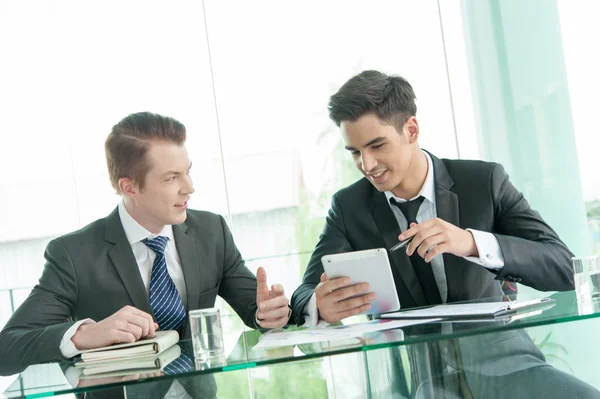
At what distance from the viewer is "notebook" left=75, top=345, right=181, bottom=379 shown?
1500 mm

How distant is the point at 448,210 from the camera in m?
2.40

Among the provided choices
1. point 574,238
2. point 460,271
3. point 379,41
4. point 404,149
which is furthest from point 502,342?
point 379,41

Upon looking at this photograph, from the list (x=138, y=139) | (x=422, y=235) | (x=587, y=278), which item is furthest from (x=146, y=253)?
(x=587, y=278)

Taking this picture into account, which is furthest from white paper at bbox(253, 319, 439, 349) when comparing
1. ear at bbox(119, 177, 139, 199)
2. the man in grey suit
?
ear at bbox(119, 177, 139, 199)

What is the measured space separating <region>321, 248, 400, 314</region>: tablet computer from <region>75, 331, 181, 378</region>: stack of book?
48 centimetres

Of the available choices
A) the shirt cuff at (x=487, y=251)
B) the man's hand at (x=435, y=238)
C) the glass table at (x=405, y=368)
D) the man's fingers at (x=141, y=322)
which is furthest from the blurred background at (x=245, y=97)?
the glass table at (x=405, y=368)

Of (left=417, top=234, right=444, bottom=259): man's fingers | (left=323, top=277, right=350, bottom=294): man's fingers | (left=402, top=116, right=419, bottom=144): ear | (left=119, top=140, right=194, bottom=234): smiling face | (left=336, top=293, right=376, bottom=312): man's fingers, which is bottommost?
(left=336, top=293, right=376, bottom=312): man's fingers

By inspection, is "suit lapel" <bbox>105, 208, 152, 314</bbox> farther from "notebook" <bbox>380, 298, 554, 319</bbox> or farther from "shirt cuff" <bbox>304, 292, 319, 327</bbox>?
"notebook" <bbox>380, 298, 554, 319</bbox>

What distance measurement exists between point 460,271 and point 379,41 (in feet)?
7.91

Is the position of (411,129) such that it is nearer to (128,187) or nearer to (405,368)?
(128,187)

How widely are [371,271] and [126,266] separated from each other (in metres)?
0.89

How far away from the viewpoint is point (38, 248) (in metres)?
4.25

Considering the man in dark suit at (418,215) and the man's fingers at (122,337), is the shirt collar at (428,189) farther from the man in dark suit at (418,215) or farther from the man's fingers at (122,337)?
the man's fingers at (122,337)

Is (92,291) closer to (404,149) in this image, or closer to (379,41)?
(404,149)
